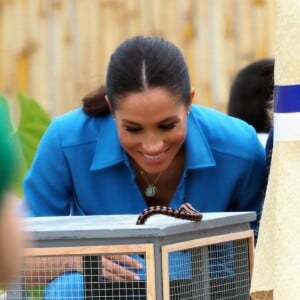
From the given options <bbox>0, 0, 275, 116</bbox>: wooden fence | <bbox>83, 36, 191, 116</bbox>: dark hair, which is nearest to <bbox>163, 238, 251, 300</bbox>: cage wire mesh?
<bbox>83, 36, 191, 116</bbox>: dark hair

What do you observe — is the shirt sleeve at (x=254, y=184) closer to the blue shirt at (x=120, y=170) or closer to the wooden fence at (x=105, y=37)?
the blue shirt at (x=120, y=170)

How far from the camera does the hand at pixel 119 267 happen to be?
8.40ft

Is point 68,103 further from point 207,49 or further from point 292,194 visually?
point 292,194

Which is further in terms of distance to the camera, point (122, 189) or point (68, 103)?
point (68, 103)

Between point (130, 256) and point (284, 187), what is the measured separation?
1.35 feet

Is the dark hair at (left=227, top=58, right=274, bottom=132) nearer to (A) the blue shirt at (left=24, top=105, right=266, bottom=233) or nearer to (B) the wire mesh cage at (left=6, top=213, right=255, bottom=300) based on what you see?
(A) the blue shirt at (left=24, top=105, right=266, bottom=233)

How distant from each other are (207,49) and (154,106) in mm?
2570

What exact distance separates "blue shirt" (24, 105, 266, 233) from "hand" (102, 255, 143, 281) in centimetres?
62

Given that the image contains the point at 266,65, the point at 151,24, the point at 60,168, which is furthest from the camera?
the point at 151,24

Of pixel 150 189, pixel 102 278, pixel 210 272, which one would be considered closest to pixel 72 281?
pixel 102 278

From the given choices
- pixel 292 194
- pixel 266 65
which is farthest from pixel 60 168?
pixel 266 65

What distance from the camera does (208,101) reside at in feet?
18.4

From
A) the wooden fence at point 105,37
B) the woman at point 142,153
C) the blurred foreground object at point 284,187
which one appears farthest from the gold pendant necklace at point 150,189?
A: the wooden fence at point 105,37

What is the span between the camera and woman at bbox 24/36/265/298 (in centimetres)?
308
